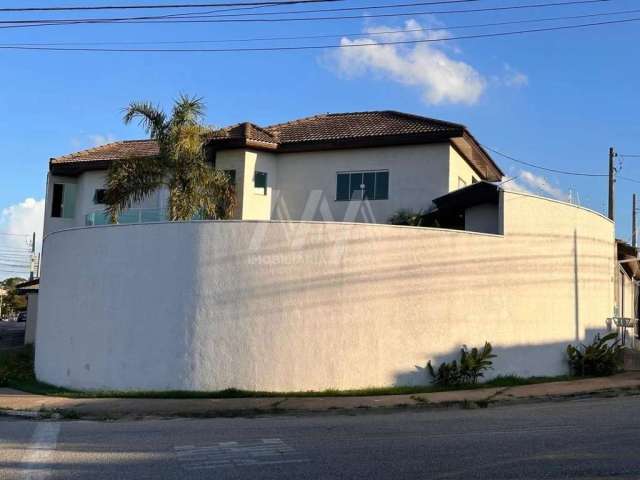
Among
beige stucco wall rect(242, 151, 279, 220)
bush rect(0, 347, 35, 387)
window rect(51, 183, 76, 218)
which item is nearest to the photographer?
bush rect(0, 347, 35, 387)

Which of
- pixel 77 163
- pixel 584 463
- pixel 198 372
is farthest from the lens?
pixel 77 163

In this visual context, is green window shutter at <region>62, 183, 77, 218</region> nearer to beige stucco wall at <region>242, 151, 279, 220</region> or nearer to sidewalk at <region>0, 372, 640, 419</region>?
beige stucco wall at <region>242, 151, 279, 220</region>

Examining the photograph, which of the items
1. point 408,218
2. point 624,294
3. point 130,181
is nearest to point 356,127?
point 408,218

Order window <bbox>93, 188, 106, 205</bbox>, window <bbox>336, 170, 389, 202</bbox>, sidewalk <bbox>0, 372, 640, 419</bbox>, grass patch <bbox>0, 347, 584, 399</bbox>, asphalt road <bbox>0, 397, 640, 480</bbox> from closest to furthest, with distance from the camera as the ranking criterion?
asphalt road <bbox>0, 397, 640, 480</bbox> < sidewalk <bbox>0, 372, 640, 419</bbox> < grass patch <bbox>0, 347, 584, 399</bbox> < window <bbox>336, 170, 389, 202</bbox> < window <bbox>93, 188, 106, 205</bbox>

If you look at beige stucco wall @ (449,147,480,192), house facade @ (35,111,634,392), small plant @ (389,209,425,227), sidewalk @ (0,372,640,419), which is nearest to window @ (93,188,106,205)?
house facade @ (35,111,634,392)

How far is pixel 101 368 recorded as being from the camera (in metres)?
15.3

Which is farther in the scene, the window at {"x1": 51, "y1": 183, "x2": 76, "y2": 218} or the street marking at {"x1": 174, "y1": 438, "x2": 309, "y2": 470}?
the window at {"x1": 51, "y1": 183, "x2": 76, "y2": 218}

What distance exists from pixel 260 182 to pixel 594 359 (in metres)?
12.1

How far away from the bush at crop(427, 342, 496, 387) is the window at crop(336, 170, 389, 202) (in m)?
8.17

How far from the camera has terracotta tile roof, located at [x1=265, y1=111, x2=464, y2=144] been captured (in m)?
22.0

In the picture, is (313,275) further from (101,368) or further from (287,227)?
(101,368)

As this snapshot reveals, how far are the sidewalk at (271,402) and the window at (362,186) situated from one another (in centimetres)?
931

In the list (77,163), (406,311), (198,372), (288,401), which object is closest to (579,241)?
(406,311)

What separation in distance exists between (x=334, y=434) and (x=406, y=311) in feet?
17.7
